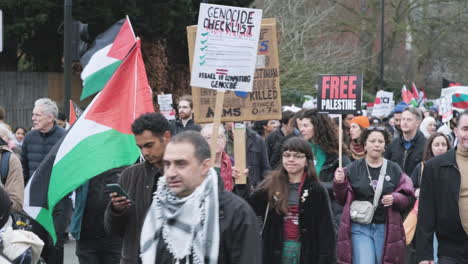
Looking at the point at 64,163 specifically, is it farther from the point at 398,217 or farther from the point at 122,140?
the point at 398,217

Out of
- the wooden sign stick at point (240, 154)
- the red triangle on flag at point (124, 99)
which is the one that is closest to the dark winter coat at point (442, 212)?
the wooden sign stick at point (240, 154)

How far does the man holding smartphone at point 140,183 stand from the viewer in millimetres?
5480

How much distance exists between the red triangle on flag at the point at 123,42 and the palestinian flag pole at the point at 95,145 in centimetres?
110

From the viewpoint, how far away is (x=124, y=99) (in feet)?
22.9

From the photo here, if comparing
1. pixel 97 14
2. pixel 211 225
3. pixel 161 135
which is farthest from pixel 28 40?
pixel 211 225

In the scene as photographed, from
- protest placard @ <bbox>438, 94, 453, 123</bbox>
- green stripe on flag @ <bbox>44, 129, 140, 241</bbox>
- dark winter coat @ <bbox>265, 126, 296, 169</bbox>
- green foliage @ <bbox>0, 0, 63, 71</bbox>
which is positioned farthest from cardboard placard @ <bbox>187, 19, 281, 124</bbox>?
green foliage @ <bbox>0, 0, 63, 71</bbox>

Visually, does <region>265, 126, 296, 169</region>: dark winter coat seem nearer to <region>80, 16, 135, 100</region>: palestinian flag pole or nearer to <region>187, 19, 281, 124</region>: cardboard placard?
<region>187, 19, 281, 124</region>: cardboard placard

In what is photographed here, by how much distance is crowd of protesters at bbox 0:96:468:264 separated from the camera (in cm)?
408

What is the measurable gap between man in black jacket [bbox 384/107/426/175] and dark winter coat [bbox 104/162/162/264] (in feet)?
19.7

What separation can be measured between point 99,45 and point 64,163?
2990 mm

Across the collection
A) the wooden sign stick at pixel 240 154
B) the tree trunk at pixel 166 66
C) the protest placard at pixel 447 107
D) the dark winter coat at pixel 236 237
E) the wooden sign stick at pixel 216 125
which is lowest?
the dark winter coat at pixel 236 237

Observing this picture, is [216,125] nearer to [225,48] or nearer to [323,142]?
[225,48]

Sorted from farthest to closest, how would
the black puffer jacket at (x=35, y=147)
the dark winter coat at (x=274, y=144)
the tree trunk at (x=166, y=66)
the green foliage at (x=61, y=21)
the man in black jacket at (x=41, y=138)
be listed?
the tree trunk at (x=166, y=66) → the green foliage at (x=61, y=21) → the dark winter coat at (x=274, y=144) → the black puffer jacket at (x=35, y=147) → the man in black jacket at (x=41, y=138)

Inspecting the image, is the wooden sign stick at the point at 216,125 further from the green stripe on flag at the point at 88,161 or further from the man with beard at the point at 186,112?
the man with beard at the point at 186,112
